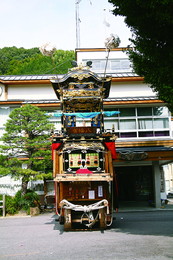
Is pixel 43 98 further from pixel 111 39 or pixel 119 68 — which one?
pixel 111 39

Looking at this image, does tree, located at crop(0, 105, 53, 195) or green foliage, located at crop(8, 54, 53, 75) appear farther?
green foliage, located at crop(8, 54, 53, 75)

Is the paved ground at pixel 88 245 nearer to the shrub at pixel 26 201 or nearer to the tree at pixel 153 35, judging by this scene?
the tree at pixel 153 35

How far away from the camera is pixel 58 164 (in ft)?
34.6

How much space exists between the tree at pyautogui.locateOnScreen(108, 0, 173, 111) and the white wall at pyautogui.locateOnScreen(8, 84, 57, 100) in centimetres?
1357

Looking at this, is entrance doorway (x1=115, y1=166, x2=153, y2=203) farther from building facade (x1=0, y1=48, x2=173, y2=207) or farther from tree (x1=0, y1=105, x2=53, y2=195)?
tree (x1=0, y1=105, x2=53, y2=195)

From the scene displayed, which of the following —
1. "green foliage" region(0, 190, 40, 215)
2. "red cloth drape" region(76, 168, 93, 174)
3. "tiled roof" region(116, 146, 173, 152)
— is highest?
"tiled roof" region(116, 146, 173, 152)

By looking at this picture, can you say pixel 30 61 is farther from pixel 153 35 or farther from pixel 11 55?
pixel 153 35

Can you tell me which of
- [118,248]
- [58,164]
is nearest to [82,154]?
[58,164]

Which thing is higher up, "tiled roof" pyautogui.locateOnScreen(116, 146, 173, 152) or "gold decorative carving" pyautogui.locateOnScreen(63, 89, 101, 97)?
"gold decorative carving" pyautogui.locateOnScreen(63, 89, 101, 97)

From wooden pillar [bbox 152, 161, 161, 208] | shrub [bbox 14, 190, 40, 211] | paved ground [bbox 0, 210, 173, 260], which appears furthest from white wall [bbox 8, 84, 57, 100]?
paved ground [bbox 0, 210, 173, 260]

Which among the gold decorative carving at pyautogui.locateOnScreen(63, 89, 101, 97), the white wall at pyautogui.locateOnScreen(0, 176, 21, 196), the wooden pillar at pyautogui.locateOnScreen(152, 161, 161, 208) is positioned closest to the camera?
the gold decorative carving at pyautogui.locateOnScreen(63, 89, 101, 97)

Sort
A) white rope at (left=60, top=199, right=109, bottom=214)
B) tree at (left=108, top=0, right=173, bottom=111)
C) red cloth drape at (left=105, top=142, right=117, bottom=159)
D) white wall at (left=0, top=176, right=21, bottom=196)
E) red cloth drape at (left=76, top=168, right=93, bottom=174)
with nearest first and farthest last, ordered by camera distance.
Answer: tree at (left=108, top=0, right=173, bottom=111), white rope at (left=60, top=199, right=109, bottom=214), red cloth drape at (left=76, top=168, right=93, bottom=174), red cloth drape at (left=105, top=142, right=117, bottom=159), white wall at (left=0, top=176, right=21, bottom=196)

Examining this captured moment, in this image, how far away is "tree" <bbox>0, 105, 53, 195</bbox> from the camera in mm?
15673

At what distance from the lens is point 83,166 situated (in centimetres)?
1059
